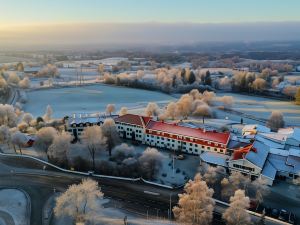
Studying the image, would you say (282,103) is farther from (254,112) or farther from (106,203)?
(106,203)

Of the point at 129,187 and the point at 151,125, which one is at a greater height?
the point at 151,125

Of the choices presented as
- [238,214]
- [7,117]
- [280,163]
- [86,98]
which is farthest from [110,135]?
[86,98]

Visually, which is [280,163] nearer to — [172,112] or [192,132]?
[192,132]

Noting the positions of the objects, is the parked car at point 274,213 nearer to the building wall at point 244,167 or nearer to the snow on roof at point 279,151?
the building wall at point 244,167

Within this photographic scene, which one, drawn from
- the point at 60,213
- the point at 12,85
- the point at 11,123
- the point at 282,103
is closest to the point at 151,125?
the point at 60,213

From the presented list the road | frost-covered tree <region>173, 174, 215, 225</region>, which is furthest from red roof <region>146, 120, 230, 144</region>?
frost-covered tree <region>173, 174, 215, 225</region>

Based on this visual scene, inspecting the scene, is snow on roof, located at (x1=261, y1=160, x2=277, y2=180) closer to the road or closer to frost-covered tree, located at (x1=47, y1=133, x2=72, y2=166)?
the road
